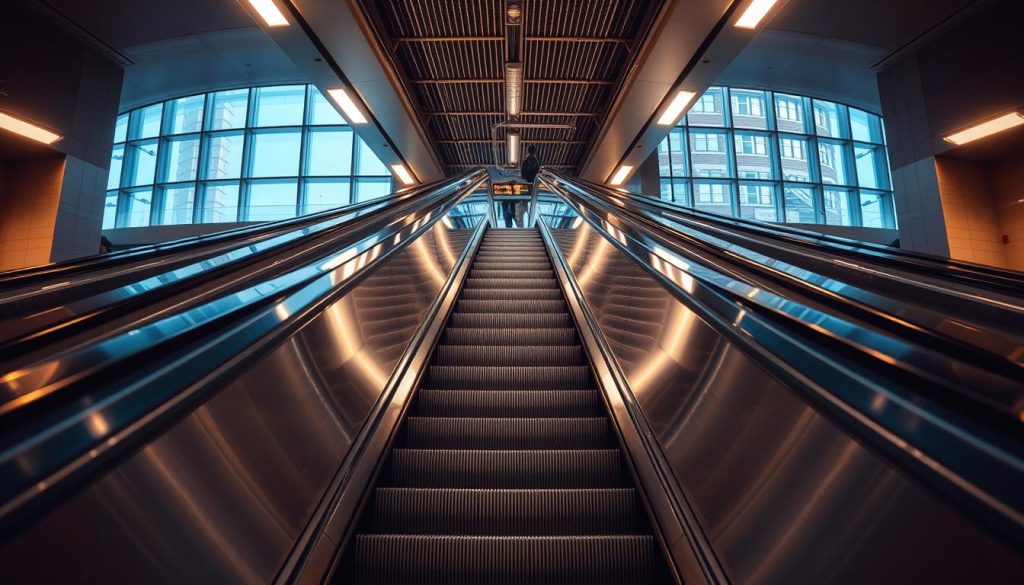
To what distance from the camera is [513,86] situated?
837cm

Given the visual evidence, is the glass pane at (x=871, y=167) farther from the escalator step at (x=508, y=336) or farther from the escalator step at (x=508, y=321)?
the escalator step at (x=508, y=336)

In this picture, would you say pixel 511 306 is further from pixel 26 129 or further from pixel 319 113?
pixel 319 113

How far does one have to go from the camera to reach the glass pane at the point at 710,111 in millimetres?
14789

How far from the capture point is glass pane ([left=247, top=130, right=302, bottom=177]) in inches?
580

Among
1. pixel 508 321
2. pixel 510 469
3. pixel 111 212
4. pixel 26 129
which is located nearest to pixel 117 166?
pixel 111 212

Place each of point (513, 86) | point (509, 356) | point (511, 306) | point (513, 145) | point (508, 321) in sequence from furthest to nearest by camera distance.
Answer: point (513, 145) → point (513, 86) → point (511, 306) → point (508, 321) → point (509, 356)

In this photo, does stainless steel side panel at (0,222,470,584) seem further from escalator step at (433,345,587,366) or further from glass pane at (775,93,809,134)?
glass pane at (775,93,809,134)

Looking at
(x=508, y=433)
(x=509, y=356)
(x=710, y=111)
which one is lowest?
(x=508, y=433)

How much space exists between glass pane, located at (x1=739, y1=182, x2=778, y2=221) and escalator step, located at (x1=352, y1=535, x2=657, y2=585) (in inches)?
571

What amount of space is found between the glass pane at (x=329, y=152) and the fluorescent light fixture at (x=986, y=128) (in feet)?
44.7

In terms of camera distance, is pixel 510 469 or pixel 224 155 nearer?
pixel 510 469

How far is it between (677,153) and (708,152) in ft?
2.91

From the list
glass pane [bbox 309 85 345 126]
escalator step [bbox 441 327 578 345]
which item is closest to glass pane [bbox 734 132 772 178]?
glass pane [bbox 309 85 345 126]

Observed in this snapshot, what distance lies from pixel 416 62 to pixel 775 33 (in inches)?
259
